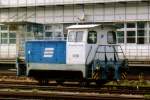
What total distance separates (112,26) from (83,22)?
11.0 metres

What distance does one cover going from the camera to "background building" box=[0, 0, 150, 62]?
102 ft

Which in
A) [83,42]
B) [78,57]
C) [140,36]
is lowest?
[78,57]

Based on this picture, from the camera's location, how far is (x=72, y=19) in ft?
111

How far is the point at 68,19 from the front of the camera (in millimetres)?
33969

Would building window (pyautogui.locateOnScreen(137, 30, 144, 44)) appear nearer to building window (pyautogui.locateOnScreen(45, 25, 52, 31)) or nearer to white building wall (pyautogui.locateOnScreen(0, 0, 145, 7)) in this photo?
white building wall (pyautogui.locateOnScreen(0, 0, 145, 7))

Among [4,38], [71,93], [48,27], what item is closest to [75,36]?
[71,93]

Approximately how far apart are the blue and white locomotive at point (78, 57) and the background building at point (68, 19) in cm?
916

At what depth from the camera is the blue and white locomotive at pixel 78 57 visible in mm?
20578

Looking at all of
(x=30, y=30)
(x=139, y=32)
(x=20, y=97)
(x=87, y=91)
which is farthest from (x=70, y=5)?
(x=20, y=97)

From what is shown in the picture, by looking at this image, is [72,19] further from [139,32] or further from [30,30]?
[139,32]

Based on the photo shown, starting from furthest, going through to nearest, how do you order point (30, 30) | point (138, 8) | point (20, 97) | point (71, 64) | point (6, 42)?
point (6, 42), point (30, 30), point (138, 8), point (71, 64), point (20, 97)

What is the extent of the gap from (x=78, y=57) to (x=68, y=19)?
13391 mm

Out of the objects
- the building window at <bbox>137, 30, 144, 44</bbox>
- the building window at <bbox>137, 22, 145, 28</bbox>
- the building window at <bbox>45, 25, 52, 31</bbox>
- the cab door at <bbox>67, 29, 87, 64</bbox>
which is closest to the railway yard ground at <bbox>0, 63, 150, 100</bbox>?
the cab door at <bbox>67, 29, 87, 64</bbox>

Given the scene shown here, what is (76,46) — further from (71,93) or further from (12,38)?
(12,38)
